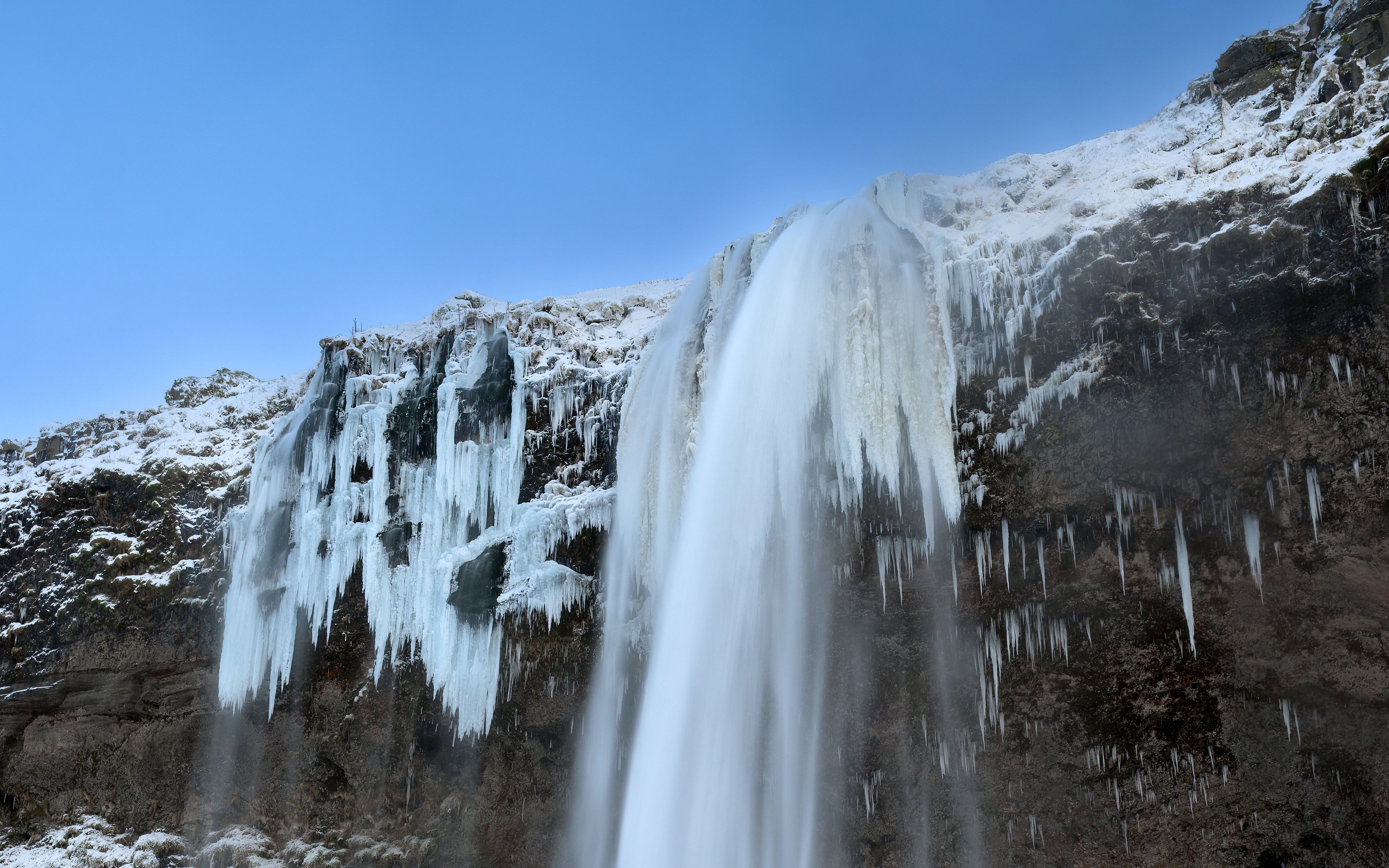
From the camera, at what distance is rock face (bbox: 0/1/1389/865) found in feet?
32.3

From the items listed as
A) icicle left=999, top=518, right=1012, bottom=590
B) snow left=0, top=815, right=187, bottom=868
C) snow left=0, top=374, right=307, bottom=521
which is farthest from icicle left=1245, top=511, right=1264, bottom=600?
snow left=0, top=815, right=187, bottom=868

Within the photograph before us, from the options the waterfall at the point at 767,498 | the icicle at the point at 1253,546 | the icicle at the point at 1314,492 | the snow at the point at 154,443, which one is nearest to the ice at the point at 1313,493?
the icicle at the point at 1314,492

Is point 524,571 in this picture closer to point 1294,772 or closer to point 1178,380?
point 1178,380

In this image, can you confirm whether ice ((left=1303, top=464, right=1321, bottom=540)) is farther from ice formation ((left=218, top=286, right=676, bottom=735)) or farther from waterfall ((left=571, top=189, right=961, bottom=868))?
ice formation ((left=218, top=286, right=676, bottom=735))

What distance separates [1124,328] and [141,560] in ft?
49.9

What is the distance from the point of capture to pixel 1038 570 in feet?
38.7

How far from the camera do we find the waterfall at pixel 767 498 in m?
11.1

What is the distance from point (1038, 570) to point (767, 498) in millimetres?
3859

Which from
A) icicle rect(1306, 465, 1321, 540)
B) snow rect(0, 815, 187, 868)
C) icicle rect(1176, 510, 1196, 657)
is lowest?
snow rect(0, 815, 187, 868)

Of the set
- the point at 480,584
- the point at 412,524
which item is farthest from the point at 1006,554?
the point at 412,524

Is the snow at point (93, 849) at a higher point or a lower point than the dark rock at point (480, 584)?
lower

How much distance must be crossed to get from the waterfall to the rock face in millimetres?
760

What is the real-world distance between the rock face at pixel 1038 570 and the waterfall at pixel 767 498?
0.76 metres

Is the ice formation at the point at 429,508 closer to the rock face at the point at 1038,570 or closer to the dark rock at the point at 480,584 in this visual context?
the dark rock at the point at 480,584
